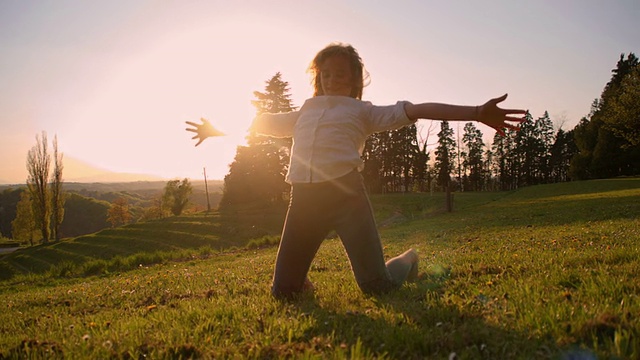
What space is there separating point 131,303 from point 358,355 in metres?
4.04

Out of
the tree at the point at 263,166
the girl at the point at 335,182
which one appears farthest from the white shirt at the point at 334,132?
the tree at the point at 263,166

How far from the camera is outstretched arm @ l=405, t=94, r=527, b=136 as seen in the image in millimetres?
3486

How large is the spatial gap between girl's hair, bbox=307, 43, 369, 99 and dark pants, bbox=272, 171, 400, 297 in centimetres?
120

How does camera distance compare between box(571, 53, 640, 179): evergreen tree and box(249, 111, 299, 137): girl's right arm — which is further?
box(571, 53, 640, 179): evergreen tree

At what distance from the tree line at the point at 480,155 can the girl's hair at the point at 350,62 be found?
2353cm

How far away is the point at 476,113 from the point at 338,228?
5.82ft

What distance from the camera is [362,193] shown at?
4152 mm

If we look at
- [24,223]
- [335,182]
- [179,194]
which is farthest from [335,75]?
[24,223]

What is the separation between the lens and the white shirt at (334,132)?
4.07 meters

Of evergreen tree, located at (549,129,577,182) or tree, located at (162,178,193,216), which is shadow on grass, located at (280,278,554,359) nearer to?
tree, located at (162,178,193,216)

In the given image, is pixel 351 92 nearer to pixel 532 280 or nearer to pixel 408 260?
pixel 408 260

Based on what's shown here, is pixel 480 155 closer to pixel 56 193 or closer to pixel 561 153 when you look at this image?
pixel 561 153

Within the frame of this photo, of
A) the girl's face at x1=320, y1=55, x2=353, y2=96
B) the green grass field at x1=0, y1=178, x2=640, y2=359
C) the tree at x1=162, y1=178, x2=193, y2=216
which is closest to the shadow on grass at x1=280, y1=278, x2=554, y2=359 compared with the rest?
the green grass field at x1=0, y1=178, x2=640, y2=359

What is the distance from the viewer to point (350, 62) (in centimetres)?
452
